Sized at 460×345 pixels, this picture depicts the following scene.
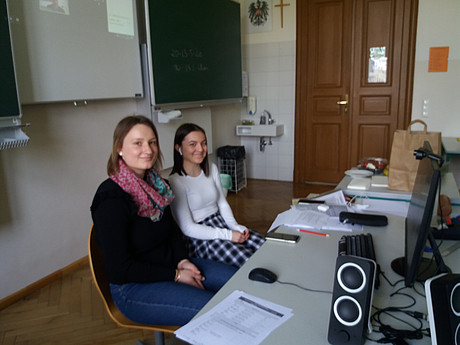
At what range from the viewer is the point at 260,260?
139 centimetres

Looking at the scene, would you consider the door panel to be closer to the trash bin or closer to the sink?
the sink

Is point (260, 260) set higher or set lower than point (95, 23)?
lower

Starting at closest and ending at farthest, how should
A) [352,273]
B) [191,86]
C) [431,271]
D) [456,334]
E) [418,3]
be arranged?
[456,334]
[352,273]
[431,271]
[191,86]
[418,3]

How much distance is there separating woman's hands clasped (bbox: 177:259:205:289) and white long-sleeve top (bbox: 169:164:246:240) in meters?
0.31

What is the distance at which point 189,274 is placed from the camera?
5.24 ft

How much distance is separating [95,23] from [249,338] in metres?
2.58

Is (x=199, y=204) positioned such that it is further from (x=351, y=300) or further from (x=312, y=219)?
(x=351, y=300)

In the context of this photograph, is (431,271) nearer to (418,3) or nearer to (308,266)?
(308,266)

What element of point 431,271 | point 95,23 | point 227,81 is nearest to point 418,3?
point 227,81

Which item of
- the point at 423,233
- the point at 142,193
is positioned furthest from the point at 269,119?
the point at 423,233

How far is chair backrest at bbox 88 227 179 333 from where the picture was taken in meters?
1.47

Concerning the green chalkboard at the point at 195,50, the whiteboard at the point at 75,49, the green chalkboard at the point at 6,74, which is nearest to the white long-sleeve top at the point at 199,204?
the green chalkboard at the point at 6,74

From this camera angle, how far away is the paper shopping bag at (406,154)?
205cm

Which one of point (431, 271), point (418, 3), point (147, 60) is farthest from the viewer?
point (418, 3)
